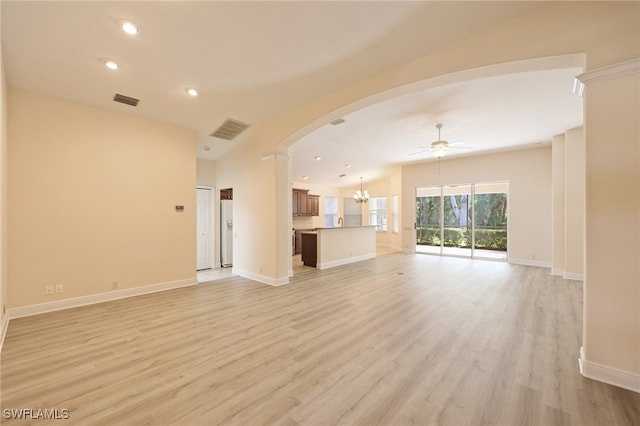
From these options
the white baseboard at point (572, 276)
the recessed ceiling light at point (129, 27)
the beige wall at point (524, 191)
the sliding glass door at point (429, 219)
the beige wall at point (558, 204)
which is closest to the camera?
the recessed ceiling light at point (129, 27)

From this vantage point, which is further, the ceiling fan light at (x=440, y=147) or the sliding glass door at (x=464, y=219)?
the sliding glass door at (x=464, y=219)

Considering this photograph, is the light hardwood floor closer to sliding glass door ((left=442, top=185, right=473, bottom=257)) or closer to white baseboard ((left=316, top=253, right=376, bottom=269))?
white baseboard ((left=316, top=253, right=376, bottom=269))

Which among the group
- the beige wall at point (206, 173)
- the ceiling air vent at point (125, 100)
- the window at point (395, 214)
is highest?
the ceiling air vent at point (125, 100)

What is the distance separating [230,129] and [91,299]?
12.7 feet

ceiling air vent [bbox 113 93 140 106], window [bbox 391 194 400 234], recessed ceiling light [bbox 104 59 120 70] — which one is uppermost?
recessed ceiling light [bbox 104 59 120 70]

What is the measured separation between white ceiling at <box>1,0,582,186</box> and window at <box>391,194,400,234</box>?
536cm

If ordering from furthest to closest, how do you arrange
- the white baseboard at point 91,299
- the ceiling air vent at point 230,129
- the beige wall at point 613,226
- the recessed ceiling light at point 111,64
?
the ceiling air vent at point 230,129, the white baseboard at point 91,299, the recessed ceiling light at point 111,64, the beige wall at point 613,226

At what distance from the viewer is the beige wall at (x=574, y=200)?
5.24 meters

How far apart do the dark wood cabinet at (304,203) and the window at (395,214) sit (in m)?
3.34

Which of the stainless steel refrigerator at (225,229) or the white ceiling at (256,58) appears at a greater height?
the white ceiling at (256,58)

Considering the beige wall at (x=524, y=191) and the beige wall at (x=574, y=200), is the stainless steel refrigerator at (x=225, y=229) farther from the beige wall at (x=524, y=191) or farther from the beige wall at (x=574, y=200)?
the beige wall at (x=574, y=200)

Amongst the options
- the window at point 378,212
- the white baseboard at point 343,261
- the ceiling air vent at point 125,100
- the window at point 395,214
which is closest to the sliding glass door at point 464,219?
the window at point 395,214

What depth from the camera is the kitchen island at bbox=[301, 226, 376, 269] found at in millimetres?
6938

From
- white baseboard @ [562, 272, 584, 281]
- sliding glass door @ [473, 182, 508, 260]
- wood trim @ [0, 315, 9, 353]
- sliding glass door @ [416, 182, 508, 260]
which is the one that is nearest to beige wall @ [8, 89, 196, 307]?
wood trim @ [0, 315, 9, 353]
